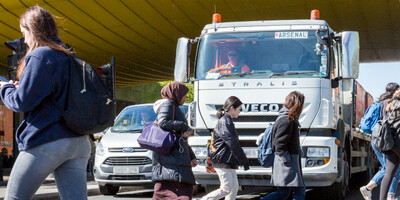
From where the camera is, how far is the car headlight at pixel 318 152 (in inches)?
354

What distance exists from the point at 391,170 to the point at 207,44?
344 cm

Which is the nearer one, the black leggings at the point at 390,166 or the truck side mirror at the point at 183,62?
the black leggings at the point at 390,166

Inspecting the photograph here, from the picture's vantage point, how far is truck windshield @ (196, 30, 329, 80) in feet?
31.2

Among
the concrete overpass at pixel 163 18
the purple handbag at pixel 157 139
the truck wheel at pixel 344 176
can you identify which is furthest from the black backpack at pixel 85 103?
the concrete overpass at pixel 163 18

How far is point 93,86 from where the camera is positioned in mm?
3779

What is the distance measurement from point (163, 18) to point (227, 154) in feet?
60.2

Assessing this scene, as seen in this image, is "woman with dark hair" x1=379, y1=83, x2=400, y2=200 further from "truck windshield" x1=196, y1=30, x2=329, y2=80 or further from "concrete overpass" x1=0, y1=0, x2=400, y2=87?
"concrete overpass" x1=0, y1=0, x2=400, y2=87

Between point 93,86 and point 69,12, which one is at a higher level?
point 69,12

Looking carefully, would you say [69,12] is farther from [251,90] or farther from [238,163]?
[238,163]

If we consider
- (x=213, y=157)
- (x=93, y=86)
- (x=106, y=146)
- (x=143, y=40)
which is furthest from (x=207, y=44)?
(x=143, y=40)

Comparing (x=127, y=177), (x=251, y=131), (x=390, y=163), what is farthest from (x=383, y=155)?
(x=127, y=177)

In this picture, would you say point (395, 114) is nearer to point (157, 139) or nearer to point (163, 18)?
point (157, 139)

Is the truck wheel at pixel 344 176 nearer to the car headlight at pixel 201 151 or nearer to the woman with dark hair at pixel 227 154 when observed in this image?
the car headlight at pixel 201 151

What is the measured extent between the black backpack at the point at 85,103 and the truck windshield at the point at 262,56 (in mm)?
5874
